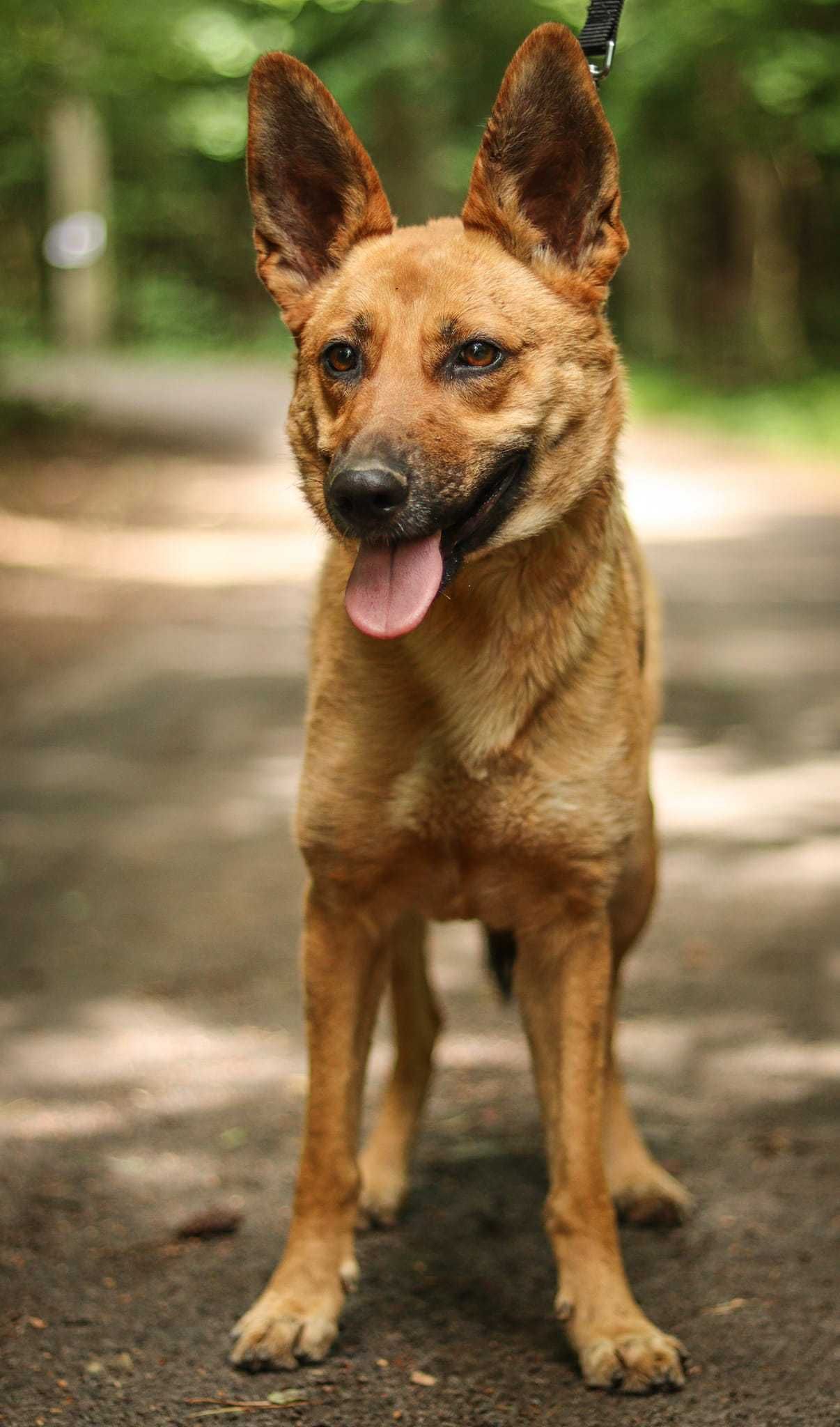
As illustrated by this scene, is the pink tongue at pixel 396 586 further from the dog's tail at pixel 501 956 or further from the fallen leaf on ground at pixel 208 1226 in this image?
the fallen leaf on ground at pixel 208 1226

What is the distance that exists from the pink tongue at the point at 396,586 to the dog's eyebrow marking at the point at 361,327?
0.41 metres

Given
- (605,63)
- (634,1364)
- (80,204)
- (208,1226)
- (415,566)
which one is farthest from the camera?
(80,204)

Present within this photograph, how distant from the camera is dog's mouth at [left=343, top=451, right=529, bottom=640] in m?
2.79

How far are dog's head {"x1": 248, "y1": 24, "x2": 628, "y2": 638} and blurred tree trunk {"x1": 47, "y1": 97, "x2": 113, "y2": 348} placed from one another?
3215 cm

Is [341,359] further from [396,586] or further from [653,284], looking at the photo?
[653,284]

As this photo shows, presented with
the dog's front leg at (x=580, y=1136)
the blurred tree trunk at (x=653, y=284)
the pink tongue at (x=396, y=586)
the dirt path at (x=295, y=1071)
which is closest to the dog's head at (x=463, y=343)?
the pink tongue at (x=396, y=586)

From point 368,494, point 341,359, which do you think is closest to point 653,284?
point 341,359

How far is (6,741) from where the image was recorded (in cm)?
759

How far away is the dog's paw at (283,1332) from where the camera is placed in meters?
3.00

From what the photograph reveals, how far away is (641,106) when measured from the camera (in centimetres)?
2316

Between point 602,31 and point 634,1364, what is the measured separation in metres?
2.83

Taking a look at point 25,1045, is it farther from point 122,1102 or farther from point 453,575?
point 453,575

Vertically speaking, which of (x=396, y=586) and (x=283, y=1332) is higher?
(x=396, y=586)

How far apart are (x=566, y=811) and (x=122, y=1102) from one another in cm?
170
